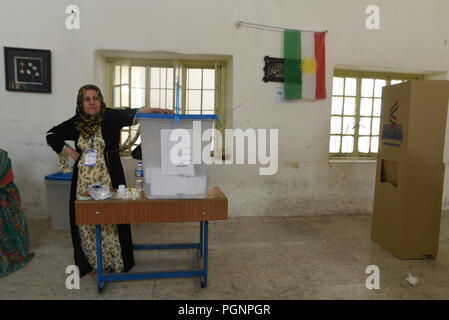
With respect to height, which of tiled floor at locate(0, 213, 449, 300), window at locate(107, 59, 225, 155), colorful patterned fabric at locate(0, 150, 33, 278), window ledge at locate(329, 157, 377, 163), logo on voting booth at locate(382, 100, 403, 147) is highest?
window at locate(107, 59, 225, 155)

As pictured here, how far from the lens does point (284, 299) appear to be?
2.19 metres

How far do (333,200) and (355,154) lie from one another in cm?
92

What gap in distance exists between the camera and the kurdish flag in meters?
3.92

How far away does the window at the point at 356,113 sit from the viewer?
4.57 m

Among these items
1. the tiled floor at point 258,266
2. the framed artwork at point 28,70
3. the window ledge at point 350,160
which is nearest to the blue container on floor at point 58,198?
the tiled floor at point 258,266

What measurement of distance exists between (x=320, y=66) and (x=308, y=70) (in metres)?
0.17

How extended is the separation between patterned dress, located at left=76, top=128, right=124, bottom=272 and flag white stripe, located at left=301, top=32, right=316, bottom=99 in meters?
2.72

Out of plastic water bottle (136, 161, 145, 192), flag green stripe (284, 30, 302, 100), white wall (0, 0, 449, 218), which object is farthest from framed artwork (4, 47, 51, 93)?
flag green stripe (284, 30, 302, 100)

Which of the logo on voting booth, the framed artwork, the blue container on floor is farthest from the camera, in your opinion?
the framed artwork

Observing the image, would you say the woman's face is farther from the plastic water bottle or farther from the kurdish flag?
the kurdish flag

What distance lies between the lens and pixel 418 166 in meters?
2.85

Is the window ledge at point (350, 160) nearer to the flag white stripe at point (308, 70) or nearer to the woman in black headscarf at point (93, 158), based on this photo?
the flag white stripe at point (308, 70)
